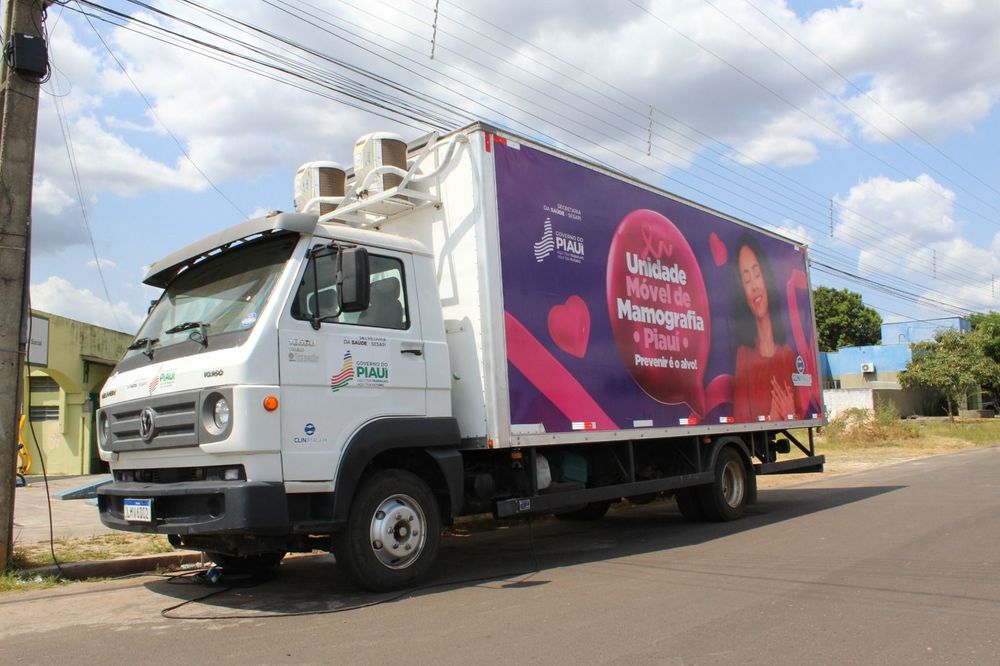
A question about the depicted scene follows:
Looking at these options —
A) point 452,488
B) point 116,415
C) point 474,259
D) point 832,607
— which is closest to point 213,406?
point 116,415

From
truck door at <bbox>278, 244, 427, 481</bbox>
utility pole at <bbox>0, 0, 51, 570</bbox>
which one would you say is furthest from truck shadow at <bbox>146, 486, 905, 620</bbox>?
utility pole at <bbox>0, 0, 51, 570</bbox>

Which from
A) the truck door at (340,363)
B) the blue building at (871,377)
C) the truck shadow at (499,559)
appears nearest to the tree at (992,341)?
the blue building at (871,377)

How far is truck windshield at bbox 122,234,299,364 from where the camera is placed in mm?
5680

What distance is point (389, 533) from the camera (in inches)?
233

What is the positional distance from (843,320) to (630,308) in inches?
2258

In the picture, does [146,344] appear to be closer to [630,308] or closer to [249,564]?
[249,564]

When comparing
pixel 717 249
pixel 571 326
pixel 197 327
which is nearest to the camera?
pixel 197 327

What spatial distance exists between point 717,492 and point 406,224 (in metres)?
5.10

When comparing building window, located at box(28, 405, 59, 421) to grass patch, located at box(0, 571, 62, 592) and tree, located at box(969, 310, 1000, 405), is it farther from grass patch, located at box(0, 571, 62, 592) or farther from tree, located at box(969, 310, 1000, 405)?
tree, located at box(969, 310, 1000, 405)

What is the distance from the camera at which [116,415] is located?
243 inches

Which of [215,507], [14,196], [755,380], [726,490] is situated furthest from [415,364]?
[755,380]

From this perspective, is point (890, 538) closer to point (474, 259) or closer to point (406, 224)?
point (474, 259)

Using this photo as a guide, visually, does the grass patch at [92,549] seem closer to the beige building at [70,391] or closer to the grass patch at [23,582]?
the grass patch at [23,582]

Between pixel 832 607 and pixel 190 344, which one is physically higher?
pixel 190 344
